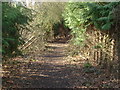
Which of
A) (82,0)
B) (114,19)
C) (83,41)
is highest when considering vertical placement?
(82,0)

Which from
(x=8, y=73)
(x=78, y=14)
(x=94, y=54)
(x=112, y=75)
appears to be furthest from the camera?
(x=94, y=54)

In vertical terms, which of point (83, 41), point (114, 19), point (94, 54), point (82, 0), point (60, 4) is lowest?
point (94, 54)

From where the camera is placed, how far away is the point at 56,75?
873 cm

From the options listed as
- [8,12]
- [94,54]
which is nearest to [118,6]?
[8,12]

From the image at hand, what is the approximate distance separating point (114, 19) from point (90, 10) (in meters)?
1.41

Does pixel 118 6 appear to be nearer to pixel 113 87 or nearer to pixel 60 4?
pixel 113 87

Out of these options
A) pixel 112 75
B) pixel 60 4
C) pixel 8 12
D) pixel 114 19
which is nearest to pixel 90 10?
pixel 114 19

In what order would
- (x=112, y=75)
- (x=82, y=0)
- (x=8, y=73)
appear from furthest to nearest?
(x=82, y=0) → (x=8, y=73) → (x=112, y=75)

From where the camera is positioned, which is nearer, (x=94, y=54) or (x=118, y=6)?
(x=118, y=6)

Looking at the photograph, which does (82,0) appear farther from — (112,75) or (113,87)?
(113,87)

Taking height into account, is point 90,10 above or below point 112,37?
above

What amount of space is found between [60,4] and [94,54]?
13.8 meters

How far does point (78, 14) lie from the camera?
10359 millimetres

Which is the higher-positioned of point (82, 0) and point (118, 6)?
point (82, 0)
